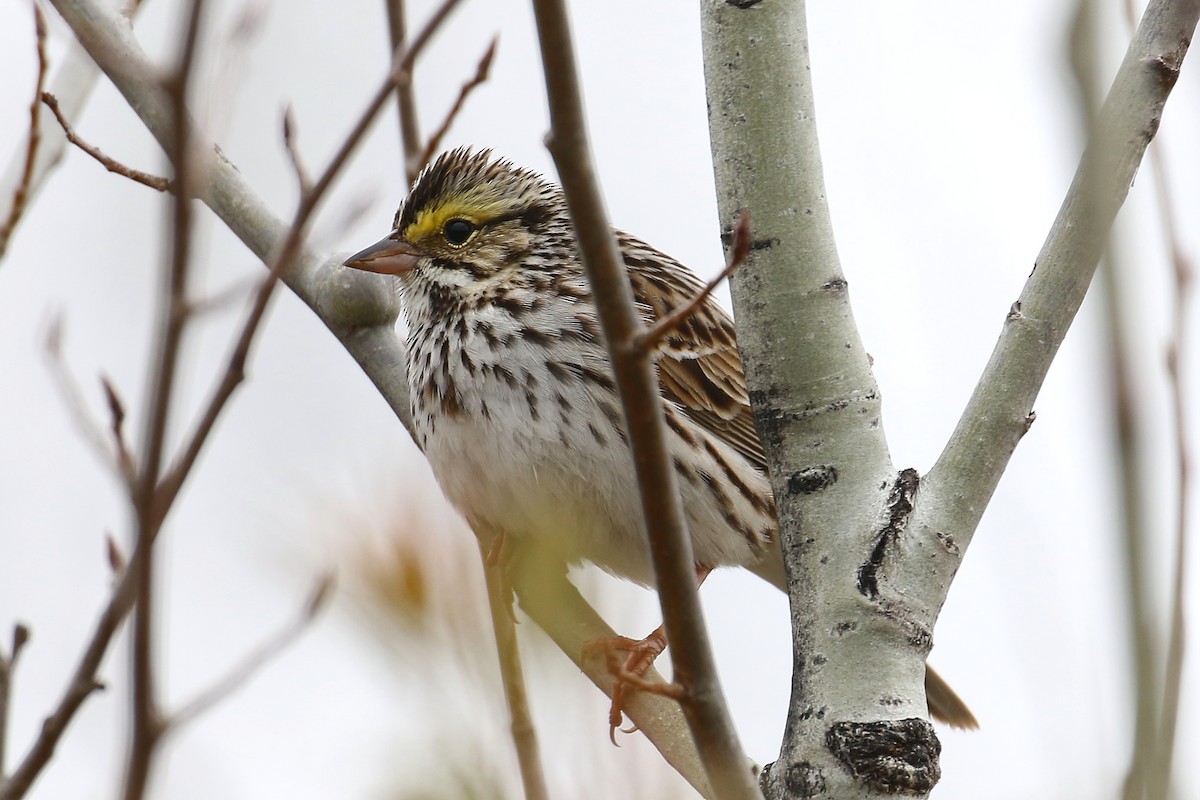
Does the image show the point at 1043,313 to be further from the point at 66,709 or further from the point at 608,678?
the point at 66,709

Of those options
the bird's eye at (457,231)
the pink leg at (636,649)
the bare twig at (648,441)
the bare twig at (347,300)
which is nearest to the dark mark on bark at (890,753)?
the bare twig at (347,300)

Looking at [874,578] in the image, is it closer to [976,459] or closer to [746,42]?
[976,459]

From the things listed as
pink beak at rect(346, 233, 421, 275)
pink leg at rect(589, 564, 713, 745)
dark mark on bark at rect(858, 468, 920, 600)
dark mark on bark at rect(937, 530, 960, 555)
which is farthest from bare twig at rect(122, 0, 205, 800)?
pink beak at rect(346, 233, 421, 275)

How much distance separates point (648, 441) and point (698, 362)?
2798 mm

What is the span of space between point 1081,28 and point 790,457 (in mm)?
1447

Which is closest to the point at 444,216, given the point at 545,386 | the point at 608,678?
the point at 545,386

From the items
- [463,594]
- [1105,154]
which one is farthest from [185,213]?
[1105,154]

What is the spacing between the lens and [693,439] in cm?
455

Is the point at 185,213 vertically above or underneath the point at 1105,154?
underneath

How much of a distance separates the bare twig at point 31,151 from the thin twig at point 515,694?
8.00ft

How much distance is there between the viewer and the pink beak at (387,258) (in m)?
4.60

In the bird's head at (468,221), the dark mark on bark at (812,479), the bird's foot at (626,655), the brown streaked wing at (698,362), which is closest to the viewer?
the dark mark on bark at (812,479)

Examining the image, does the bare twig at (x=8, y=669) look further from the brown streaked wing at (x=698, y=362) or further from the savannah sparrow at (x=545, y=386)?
the brown streaked wing at (x=698, y=362)

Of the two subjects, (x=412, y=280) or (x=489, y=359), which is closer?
(x=489, y=359)
